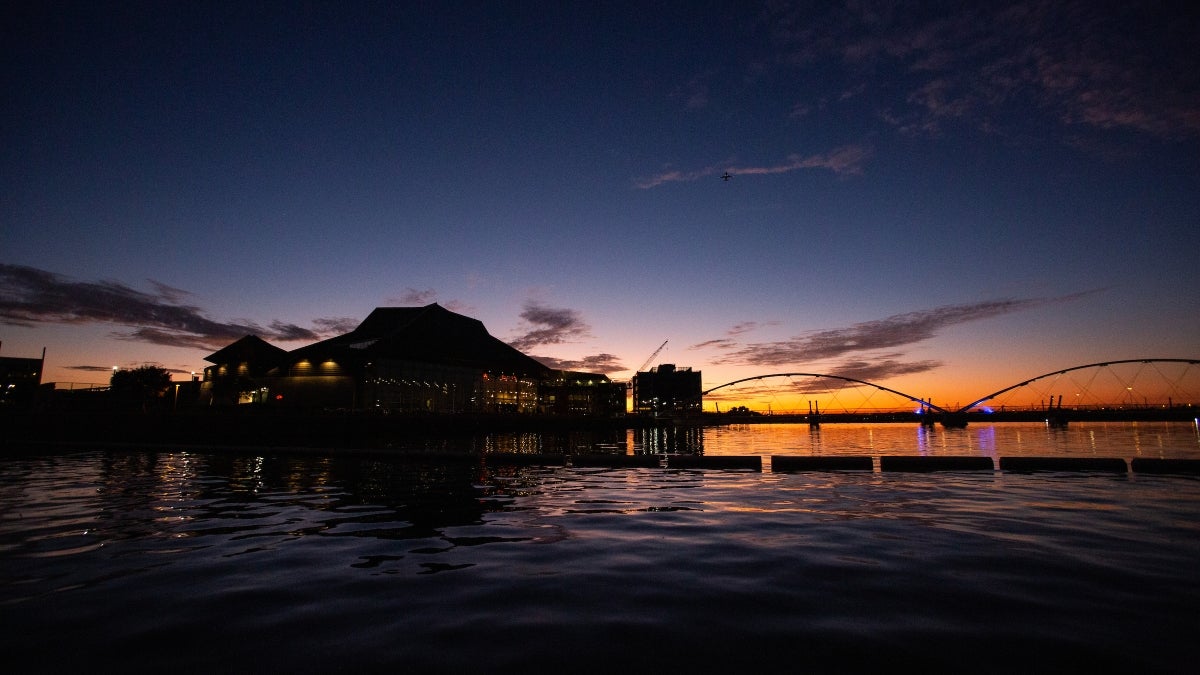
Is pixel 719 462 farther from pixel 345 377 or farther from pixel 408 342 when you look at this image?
pixel 408 342

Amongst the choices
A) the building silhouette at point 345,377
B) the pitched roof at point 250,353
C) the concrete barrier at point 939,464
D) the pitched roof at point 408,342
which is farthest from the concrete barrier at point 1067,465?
the pitched roof at point 250,353

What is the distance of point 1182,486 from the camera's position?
24.1 meters

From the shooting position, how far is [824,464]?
33.6 metres

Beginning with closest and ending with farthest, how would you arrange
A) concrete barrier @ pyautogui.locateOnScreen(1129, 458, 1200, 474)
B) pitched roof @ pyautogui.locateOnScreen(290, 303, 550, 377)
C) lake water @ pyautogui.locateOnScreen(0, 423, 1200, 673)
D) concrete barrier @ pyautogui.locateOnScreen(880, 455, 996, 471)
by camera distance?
1. lake water @ pyautogui.locateOnScreen(0, 423, 1200, 673)
2. concrete barrier @ pyautogui.locateOnScreen(1129, 458, 1200, 474)
3. concrete barrier @ pyautogui.locateOnScreen(880, 455, 996, 471)
4. pitched roof @ pyautogui.locateOnScreen(290, 303, 550, 377)

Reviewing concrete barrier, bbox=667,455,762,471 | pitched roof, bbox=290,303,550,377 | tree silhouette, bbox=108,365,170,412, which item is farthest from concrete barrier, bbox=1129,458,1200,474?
tree silhouette, bbox=108,365,170,412

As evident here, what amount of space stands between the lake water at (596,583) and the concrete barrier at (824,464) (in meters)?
12.5

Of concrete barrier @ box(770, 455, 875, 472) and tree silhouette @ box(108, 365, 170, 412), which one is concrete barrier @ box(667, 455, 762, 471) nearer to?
concrete barrier @ box(770, 455, 875, 472)

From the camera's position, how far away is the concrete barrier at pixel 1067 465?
99.7 feet

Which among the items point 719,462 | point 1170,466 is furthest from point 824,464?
point 1170,466

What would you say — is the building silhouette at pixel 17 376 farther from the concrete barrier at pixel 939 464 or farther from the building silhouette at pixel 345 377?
the concrete barrier at pixel 939 464

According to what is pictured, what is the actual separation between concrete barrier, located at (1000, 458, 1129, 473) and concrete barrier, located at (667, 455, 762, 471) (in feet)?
44.5

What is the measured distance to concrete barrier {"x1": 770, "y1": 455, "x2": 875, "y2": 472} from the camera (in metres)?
32.9

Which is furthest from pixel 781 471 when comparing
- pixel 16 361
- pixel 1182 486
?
pixel 16 361

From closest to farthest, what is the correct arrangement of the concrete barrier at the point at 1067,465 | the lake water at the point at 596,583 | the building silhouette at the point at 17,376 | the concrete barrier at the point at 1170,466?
1. the lake water at the point at 596,583
2. the concrete barrier at the point at 1170,466
3. the concrete barrier at the point at 1067,465
4. the building silhouette at the point at 17,376
